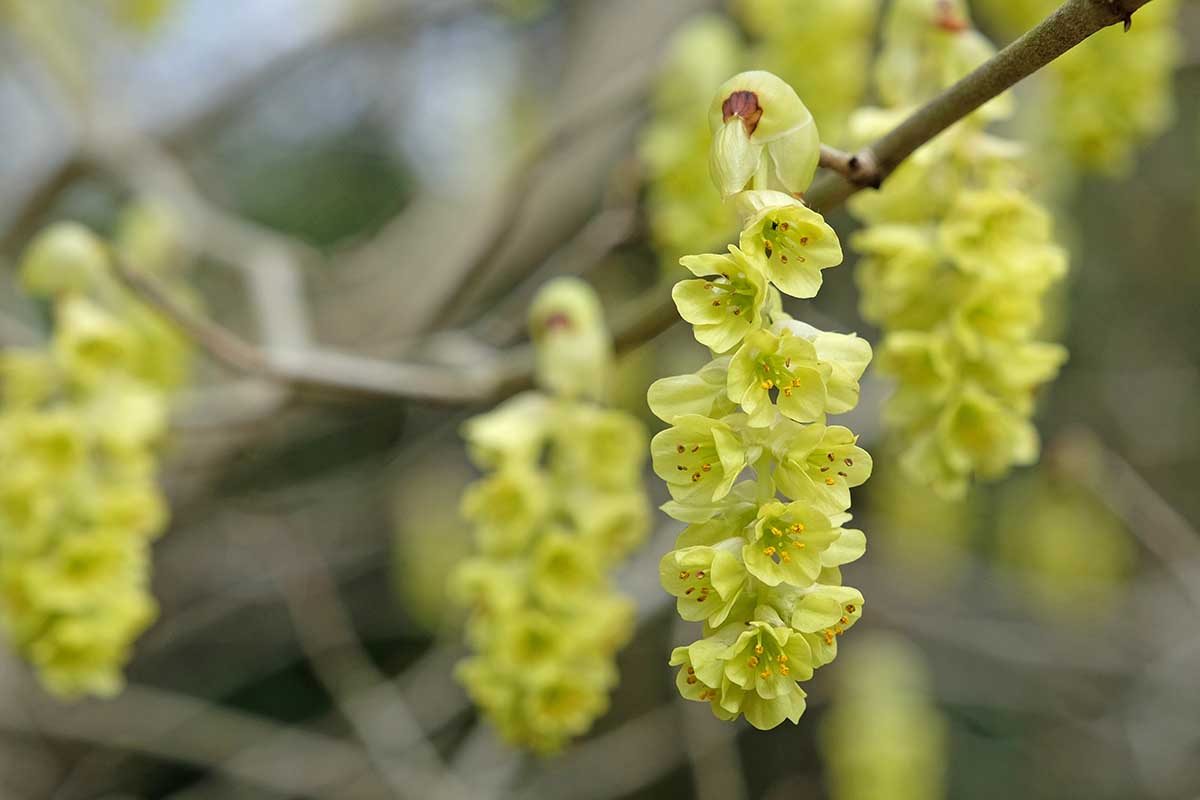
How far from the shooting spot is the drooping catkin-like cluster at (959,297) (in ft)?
3.71

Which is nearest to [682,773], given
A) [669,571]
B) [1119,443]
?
[1119,443]

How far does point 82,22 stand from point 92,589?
306cm

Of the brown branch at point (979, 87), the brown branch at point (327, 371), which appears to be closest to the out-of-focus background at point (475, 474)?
the brown branch at point (327, 371)

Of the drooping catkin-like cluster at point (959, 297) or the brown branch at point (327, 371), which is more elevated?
the drooping catkin-like cluster at point (959, 297)

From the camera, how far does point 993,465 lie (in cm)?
114

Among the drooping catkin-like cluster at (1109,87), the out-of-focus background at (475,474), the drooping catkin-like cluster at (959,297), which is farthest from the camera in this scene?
the out-of-focus background at (475,474)

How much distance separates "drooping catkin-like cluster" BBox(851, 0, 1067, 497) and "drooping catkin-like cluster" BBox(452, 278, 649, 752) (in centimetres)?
36

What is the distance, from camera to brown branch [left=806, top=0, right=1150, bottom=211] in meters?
0.79

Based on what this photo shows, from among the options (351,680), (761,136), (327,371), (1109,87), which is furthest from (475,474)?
(761,136)

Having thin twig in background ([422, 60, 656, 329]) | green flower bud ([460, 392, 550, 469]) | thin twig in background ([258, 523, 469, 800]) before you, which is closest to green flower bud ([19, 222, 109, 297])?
green flower bud ([460, 392, 550, 469])

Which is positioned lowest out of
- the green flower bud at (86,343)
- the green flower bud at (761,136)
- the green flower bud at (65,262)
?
the green flower bud at (86,343)

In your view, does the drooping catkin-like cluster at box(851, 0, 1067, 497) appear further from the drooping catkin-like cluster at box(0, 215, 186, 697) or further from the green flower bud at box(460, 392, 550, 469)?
the drooping catkin-like cluster at box(0, 215, 186, 697)

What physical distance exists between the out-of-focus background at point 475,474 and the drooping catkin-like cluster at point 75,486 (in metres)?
0.34

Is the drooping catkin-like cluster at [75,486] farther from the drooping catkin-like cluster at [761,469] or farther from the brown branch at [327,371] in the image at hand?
the drooping catkin-like cluster at [761,469]
